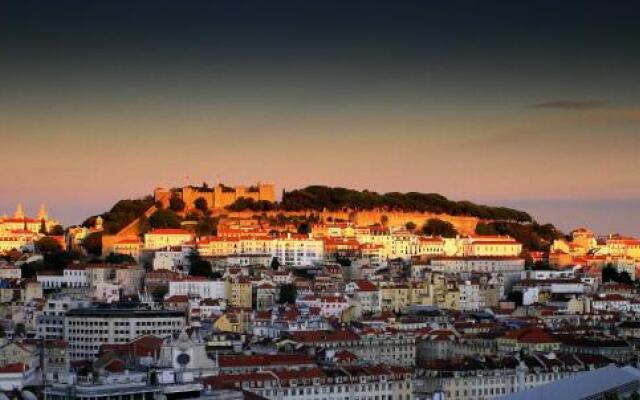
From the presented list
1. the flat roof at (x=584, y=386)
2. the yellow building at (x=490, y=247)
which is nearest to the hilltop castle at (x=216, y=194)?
the yellow building at (x=490, y=247)

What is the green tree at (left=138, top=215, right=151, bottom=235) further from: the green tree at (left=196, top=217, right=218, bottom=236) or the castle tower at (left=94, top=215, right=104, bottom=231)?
the green tree at (left=196, top=217, right=218, bottom=236)

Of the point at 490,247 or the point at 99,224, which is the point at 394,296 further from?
the point at 99,224

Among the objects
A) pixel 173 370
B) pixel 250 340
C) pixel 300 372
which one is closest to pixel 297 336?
pixel 250 340

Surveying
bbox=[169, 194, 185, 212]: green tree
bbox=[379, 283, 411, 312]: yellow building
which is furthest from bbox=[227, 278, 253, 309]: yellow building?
bbox=[169, 194, 185, 212]: green tree

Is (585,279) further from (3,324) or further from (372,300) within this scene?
(3,324)

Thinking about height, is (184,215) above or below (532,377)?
above

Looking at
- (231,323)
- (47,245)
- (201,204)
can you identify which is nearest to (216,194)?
(201,204)

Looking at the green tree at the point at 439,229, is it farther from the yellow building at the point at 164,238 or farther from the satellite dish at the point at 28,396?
the satellite dish at the point at 28,396
